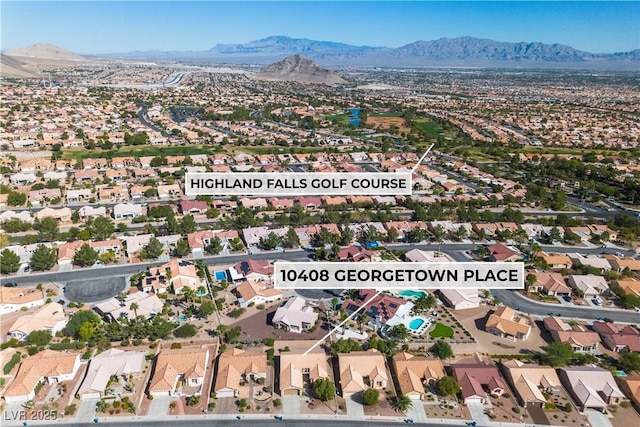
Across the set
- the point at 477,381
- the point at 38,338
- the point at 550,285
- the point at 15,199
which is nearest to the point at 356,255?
the point at 550,285

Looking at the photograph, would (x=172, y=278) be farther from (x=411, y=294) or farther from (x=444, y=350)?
(x=444, y=350)

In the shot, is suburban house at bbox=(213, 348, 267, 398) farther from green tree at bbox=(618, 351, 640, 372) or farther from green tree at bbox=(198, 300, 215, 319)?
green tree at bbox=(618, 351, 640, 372)

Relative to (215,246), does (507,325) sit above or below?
below

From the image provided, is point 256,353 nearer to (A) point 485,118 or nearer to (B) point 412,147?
(B) point 412,147

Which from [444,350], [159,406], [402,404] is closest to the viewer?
[402,404]

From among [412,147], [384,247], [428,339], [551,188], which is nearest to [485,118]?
[412,147]

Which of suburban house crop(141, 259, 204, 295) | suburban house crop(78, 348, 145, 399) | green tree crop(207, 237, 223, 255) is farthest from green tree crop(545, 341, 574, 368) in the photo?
green tree crop(207, 237, 223, 255)

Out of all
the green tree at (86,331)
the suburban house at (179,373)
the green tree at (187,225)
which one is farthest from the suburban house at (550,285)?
the green tree at (86,331)
